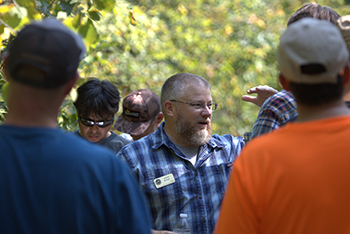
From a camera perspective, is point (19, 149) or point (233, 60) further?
point (233, 60)

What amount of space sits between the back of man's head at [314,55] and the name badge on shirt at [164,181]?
5.63 feet

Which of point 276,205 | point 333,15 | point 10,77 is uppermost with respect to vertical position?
point 333,15

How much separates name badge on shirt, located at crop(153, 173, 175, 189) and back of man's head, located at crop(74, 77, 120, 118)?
4.37ft

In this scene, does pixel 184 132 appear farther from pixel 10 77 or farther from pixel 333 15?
pixel 10 77

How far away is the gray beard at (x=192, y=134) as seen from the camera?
132 inches

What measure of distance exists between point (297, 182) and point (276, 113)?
73 cm

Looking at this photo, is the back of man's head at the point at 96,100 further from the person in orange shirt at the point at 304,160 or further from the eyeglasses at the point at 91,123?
the person in orange shirt at the point at 304,160

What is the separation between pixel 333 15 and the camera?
2377 millimetres

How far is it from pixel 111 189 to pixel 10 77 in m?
0.50

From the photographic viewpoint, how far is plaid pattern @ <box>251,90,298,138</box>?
7.01 feet

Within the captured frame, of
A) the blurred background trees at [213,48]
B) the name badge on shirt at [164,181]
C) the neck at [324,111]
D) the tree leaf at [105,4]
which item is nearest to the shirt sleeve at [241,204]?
the neck at [324,111]

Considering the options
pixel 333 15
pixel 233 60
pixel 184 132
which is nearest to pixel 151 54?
pixel 233 60

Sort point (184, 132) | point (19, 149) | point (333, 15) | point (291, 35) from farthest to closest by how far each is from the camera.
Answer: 1. point (184, 132)
2. point (333, 15)
3. point (291, 35)
4. point (19, 149)

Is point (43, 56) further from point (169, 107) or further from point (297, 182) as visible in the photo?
point (169, 107)
